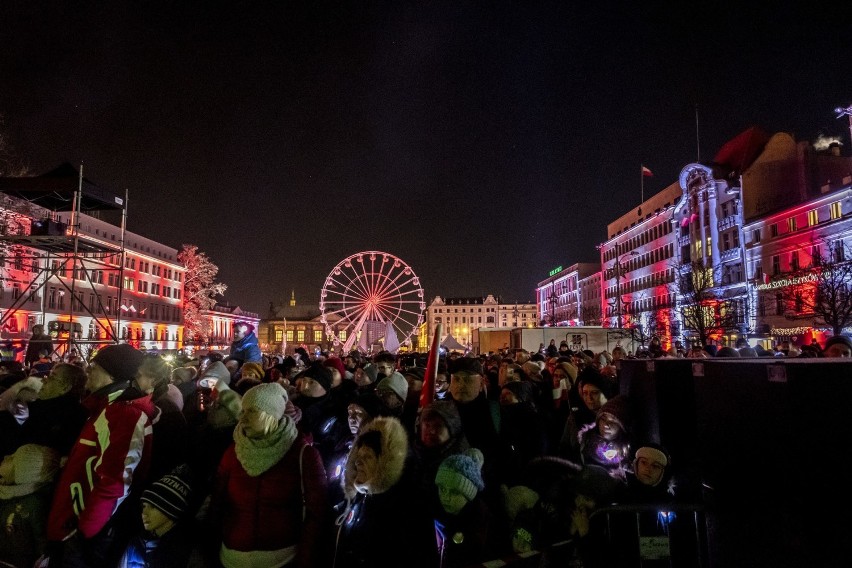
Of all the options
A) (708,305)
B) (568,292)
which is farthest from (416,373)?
(568,292)

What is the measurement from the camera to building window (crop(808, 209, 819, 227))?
39.3 meters

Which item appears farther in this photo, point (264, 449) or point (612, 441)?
point (612, 441)

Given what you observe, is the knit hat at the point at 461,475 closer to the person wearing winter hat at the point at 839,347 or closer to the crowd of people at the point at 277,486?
the crowd of people at the point at 277,486

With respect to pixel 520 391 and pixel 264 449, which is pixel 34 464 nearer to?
pixel 264 449

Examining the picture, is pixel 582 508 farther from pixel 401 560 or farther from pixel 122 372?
pixel 122 372

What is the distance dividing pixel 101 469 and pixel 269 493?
4.03 feet

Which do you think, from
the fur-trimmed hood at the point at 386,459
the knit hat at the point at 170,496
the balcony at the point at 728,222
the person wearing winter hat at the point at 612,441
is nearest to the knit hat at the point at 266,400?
the fur-trimmed hood at the point at 386,459

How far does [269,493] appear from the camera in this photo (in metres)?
3.64

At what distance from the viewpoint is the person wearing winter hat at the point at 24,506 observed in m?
4.27

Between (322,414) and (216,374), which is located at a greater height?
(216,374)

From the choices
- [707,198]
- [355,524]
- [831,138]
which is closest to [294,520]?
[355,524]

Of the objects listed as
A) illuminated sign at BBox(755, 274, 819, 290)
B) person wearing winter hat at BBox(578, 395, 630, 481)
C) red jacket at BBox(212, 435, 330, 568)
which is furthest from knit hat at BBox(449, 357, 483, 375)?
illuminated sign at BBox(755, 274, 819, 290)

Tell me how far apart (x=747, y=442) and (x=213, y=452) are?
161 inches

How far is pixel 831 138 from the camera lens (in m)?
52.3
